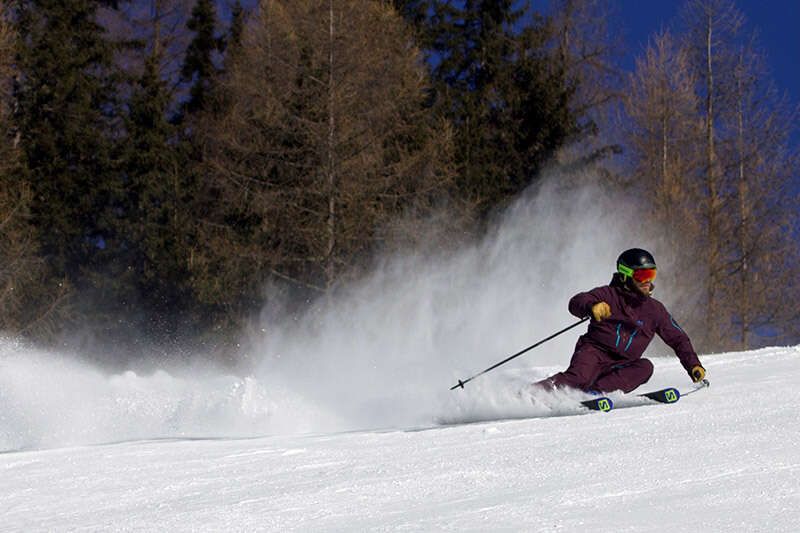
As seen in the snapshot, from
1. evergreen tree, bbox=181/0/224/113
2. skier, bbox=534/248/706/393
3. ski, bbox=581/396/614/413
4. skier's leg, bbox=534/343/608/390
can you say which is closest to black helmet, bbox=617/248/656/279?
skier, bbox=534/248/706/393

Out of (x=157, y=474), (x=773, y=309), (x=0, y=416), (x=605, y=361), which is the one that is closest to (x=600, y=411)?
(x=605, y=361)

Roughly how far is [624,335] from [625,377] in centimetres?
30

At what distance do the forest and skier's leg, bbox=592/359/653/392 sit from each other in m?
14.3

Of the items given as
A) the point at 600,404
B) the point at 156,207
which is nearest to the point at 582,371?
the point at 600,404

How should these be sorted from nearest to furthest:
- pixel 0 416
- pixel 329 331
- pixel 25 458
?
pixel 25 458 < pixel 0 416 < pixel 329 331

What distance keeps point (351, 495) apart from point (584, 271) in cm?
1552

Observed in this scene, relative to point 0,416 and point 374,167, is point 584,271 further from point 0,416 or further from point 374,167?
point 0,416

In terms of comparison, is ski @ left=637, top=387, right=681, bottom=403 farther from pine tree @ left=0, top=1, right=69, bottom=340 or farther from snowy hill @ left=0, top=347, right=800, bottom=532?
pine tree @ left=0, top=1, right=69, bottom=340

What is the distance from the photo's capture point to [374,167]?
21.8 m

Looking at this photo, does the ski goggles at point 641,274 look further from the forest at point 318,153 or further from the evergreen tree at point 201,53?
the evergreen tree at point 201,53

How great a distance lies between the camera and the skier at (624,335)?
688cm

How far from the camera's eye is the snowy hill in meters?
3.57

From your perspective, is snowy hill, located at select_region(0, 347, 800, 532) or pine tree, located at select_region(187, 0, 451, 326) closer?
snowy hill, located at select_region(0, 347, 800, 532)

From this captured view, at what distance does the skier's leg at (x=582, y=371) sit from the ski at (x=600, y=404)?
352 mm
